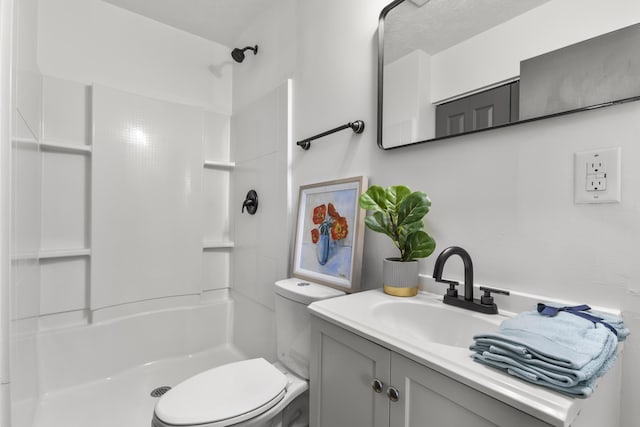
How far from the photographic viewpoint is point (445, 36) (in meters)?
1.01

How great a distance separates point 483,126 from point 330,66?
2.84 feet

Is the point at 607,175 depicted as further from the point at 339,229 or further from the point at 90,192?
the point at 90,192

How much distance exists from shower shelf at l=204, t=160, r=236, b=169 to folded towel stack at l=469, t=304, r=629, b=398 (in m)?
2.06

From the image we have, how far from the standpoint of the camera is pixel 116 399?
1.69 m

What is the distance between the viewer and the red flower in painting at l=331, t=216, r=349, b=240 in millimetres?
1316

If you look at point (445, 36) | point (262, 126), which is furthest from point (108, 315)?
point (445, 36)

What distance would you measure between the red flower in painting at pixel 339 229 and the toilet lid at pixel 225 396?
610 mm

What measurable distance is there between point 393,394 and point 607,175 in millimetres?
717

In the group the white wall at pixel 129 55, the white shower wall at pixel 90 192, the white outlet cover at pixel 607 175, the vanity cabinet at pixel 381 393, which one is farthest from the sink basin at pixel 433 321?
the white wall at pixel 129 55

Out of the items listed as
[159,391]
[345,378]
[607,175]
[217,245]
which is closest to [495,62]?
[607,175]

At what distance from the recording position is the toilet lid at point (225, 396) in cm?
97

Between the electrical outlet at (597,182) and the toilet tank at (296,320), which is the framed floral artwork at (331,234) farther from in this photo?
the electrical outlet at (597,182)

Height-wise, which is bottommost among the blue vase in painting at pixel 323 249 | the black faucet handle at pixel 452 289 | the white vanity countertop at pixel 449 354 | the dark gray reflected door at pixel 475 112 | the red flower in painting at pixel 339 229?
the white vanity countertop at pixel 449 354

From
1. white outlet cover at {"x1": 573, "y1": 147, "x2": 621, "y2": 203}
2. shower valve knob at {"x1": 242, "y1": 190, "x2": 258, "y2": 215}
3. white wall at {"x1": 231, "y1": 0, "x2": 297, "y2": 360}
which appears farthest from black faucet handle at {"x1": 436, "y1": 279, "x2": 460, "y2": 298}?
shower valve knob at {"x1": 242, "y1": 190, "x2": 258, "y2": 215}
